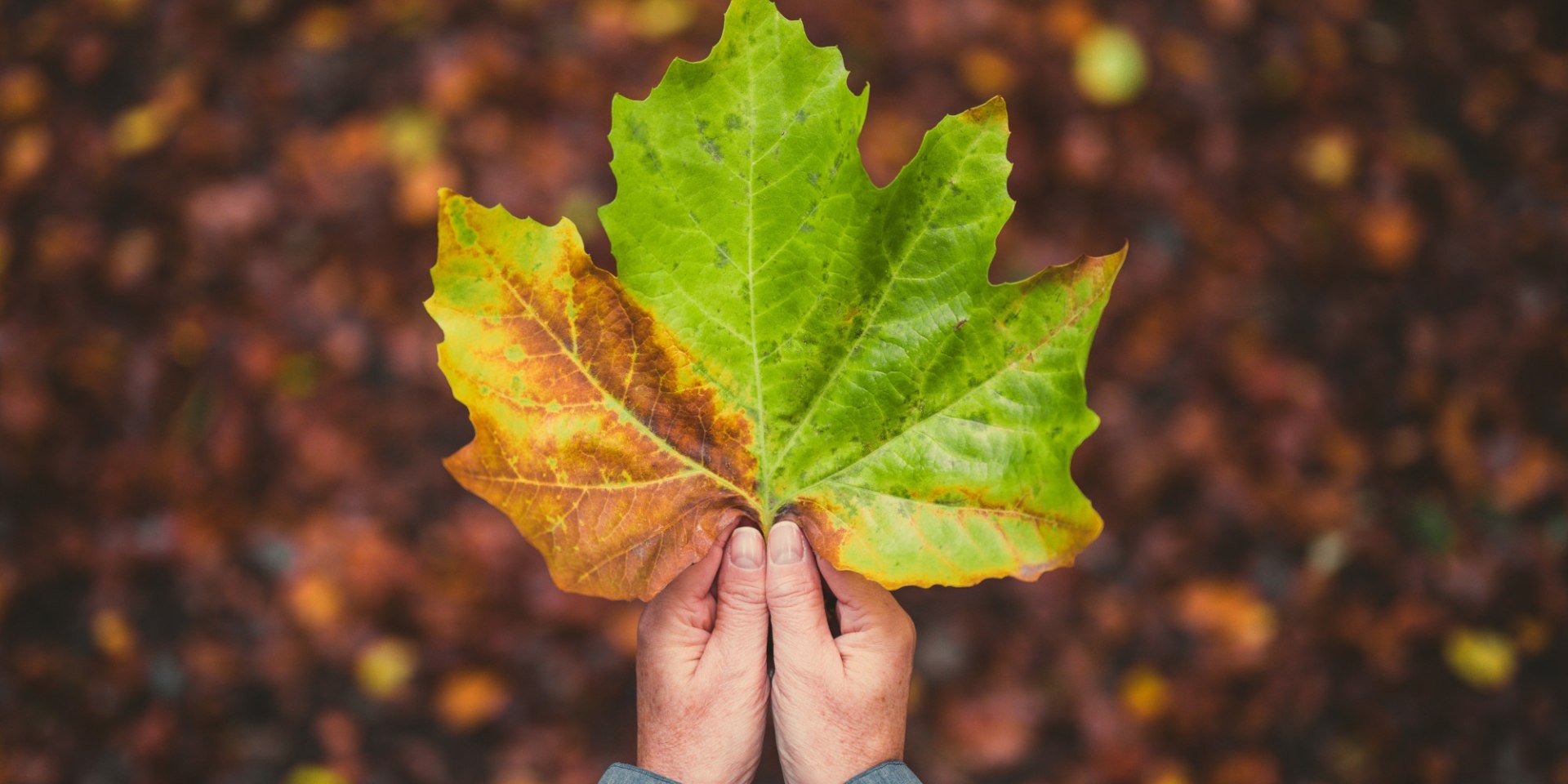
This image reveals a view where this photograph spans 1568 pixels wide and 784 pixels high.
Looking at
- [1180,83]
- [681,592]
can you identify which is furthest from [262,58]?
[1180,83]

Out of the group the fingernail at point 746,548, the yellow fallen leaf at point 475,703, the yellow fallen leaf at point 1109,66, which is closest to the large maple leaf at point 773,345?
the fingernail at point 746,548

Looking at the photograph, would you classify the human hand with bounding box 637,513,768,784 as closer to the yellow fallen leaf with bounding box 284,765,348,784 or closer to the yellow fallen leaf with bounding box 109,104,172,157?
the yellow fallen leaf with bounding box 284,765,348,784

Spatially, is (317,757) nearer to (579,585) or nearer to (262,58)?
(579,585)

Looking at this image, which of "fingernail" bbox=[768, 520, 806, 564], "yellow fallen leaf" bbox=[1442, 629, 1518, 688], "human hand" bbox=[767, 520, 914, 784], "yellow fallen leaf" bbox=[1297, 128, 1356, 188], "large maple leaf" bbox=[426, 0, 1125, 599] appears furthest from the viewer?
"yellow fallen leaf" bbox=[1297, 128, 1356, 188]

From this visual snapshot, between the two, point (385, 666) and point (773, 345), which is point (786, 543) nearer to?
point (773, 345)

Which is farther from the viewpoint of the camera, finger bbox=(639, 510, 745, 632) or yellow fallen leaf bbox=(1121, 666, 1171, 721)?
yellow fallen leaf bbox=(1121, 666, 1171, 721)

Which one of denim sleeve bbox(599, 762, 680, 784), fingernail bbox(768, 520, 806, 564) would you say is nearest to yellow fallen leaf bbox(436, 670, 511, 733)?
denim sleeve bbox(599, 762, 680, 784)

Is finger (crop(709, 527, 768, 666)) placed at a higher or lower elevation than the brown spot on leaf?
lower

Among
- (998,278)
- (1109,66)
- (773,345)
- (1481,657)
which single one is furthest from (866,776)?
(1109,66)
